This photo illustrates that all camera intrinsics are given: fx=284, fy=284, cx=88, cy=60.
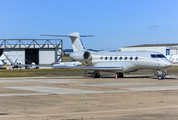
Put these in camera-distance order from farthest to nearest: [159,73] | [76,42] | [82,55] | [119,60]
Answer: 1. [76,42]
2. [82,55]
3. [119,60]
4. [159,73]

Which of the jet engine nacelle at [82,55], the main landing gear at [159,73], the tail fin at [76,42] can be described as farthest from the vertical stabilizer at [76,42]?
the main landing gear at [159,73]

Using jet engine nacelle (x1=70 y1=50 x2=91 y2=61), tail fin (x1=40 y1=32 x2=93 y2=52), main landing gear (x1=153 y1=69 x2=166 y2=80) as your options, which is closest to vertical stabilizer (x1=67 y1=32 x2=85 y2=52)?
tail fin (x1=40 y1=32 x2=93 y2=52)

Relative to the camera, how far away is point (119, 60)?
3328 centimetres

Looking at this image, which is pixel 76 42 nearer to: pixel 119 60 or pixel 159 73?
pixel 119 60

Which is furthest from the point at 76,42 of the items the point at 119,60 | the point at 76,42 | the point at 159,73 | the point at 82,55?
the point at 159,73

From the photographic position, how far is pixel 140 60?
3138 cm

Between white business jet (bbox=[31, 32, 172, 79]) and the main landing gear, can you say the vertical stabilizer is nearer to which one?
white business jet (bbox=[31, 32, 172, 79])

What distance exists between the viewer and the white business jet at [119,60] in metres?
30.5

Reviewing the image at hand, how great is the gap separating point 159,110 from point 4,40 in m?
73.7

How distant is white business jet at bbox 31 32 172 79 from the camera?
30.5 m

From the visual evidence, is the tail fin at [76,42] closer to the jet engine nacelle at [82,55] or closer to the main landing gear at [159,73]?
the jet engine nacelle at [82,55]

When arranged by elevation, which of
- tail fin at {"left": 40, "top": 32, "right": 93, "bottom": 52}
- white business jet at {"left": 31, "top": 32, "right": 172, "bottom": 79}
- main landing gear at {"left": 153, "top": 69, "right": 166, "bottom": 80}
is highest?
tail fin at {"left": 40, "top": 32, "right": 93, "bottom": 52}

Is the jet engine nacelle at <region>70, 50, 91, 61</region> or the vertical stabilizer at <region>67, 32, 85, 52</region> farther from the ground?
the vertical stabilizer at <region>67, 32, 85, 52</region>

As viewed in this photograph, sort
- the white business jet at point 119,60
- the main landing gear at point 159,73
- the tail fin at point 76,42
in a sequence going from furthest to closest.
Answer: the tail fin at point 76,42
the white business jet at point 119,60
the main landing gear at point 159,73
